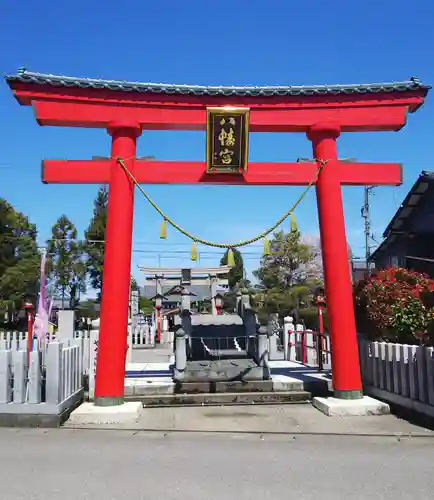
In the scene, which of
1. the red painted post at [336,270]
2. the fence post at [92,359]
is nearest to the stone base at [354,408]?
the red painted post at [336,270]

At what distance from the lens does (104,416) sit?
23.7 feet

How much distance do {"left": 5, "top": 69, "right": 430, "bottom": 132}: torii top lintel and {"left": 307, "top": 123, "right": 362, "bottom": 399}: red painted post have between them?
1.57 ft

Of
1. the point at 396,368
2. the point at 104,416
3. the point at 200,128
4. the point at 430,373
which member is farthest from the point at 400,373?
the point at 200,128

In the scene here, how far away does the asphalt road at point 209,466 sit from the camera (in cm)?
426

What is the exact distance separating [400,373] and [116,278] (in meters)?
5.02

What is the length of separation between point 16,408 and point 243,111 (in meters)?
6.20

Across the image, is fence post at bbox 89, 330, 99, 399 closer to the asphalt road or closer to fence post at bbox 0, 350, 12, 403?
fence post at bbox 0, 350, 12, 403

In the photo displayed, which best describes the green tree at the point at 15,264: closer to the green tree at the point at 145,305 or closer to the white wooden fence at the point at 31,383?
the white wooden fence at the point at 31,383

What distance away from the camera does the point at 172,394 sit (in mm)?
8938

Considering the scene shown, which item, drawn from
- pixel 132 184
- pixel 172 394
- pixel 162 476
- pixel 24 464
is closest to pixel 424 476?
pixel 162 476

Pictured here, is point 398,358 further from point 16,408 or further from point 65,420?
point 16,408

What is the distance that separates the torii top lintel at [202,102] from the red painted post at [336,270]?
1.57 feet

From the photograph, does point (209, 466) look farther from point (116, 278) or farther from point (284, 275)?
point (284, 275)

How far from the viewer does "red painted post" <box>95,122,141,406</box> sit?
760cm
